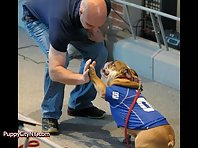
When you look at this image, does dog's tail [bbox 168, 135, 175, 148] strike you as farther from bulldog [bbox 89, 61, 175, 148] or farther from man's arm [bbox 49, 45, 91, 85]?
man's arm [bbox 49, 45, 91, 85]

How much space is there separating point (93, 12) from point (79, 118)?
3.17 feet

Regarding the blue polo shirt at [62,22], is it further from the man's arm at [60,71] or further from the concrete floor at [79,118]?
the concrete floor at [79,118]

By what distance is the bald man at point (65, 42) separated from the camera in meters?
2.50

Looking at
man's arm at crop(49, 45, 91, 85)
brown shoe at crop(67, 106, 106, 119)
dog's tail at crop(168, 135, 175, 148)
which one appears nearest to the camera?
dog's tail at crop(168, 135, 175, 148)

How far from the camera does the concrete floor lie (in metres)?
2.94

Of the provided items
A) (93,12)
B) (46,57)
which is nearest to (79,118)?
(46,57)

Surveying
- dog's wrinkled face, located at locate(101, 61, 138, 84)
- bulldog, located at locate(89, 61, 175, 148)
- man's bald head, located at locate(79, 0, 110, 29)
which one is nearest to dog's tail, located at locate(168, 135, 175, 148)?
bulldog, located at locate(89, 61, 175, 148)

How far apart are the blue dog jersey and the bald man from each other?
162 millimetres

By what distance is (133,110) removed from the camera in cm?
249

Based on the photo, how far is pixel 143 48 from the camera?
12.6 feet

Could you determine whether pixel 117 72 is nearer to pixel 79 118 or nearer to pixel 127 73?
pixel 127 73

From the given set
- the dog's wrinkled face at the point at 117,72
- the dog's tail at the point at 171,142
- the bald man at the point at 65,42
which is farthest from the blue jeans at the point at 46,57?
the dog's tail at the point at 171,142
